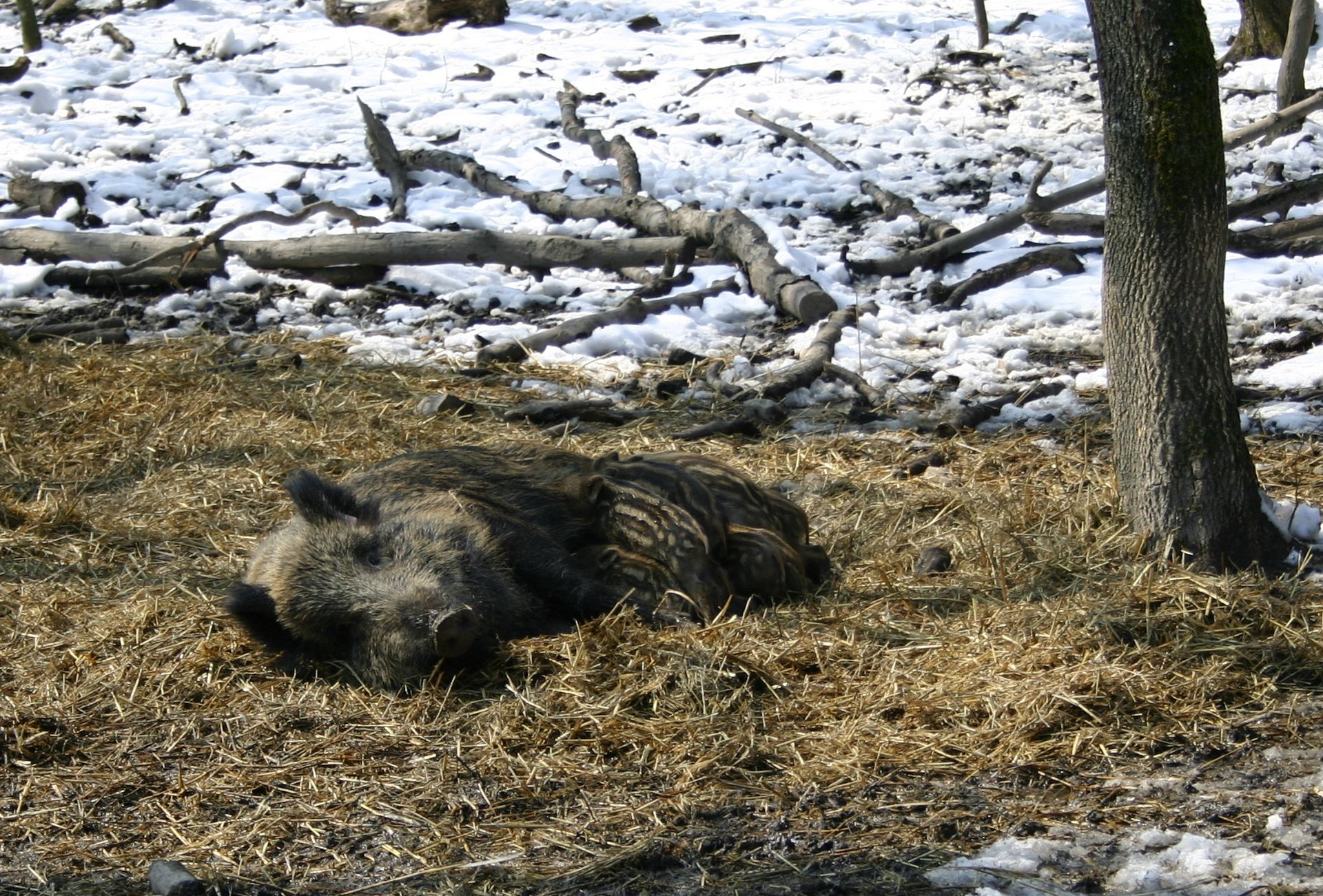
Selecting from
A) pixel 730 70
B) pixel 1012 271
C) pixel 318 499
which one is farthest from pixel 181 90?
pixel 318 499

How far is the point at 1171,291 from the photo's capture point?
14.8 ft

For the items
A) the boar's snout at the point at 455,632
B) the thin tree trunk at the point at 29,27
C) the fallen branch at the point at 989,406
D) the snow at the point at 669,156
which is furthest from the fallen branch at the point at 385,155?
the boar's snout at the point at 455,632

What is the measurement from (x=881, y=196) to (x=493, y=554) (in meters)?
6.62

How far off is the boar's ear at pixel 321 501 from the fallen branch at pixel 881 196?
19.0 feet

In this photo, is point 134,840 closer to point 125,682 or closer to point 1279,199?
point 125,682

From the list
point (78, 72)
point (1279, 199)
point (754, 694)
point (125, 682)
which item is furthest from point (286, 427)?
point (78, 72)

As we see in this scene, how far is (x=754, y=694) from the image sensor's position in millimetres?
4031

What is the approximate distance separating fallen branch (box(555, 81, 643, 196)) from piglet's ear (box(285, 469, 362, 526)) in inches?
249

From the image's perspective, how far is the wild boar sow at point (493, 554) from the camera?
4449 mm

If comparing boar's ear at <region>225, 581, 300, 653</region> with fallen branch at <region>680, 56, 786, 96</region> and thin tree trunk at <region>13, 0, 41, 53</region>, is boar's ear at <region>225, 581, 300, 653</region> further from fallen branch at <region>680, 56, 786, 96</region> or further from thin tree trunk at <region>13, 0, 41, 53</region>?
thin tree trunk at <region>13, 0, 41, 53</region>

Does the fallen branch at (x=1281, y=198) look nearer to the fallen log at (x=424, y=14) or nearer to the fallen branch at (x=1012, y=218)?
the fallen branch at (x=1012, y=218)

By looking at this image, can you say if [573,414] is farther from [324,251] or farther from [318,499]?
[324,251]

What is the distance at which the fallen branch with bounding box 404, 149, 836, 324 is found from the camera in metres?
8.62

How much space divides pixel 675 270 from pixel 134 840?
6.82 meters
